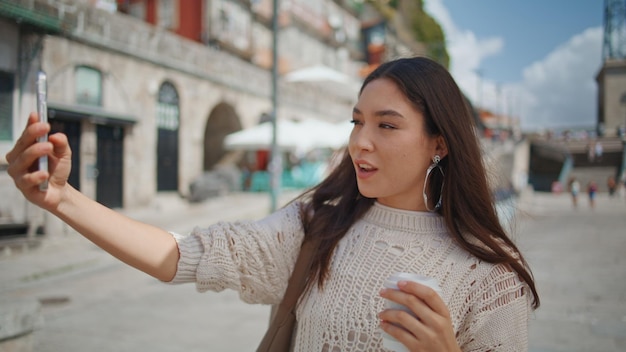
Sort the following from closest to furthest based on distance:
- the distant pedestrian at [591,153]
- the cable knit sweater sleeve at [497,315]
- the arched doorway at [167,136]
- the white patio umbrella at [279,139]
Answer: the cable knit sweater sleeve at [497,315] < the arched doorway at [167,136] < the white patio umbrella at [279,139] < the distant pedestrian at [591,153]

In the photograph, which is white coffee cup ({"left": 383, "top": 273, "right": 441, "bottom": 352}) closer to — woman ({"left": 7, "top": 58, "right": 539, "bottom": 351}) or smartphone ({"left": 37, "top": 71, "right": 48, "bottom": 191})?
woman ({"left": 7, "top": 58, "right": 539, "bottom": 351})

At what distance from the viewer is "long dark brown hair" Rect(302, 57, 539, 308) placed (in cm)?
162

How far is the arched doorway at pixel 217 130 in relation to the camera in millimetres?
18672

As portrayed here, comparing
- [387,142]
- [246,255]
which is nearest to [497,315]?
[387,142]

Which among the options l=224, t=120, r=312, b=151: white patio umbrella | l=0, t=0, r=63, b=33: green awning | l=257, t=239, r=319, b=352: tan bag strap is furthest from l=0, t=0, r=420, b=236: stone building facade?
l=257, t=239, r=319, b=352: tan bag strap

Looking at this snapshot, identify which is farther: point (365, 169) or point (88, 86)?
point (88, 86)

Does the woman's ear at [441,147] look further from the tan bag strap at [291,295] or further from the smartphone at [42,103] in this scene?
the smartphone at [42,103]

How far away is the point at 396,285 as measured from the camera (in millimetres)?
1154

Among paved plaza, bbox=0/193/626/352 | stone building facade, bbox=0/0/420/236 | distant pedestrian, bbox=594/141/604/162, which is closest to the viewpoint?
Answer: paved plaza, bbox=0/193/626/352

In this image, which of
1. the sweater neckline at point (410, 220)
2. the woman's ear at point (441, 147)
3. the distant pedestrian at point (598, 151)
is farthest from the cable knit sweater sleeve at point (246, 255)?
the distant pedestrian at point (598, 151)

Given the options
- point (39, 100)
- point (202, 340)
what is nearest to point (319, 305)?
point (39, 100)

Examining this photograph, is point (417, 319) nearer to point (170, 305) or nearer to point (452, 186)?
point (452, 186)

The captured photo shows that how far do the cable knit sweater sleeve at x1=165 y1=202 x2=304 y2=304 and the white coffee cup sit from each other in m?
0.67

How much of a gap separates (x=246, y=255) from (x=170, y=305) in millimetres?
4198
